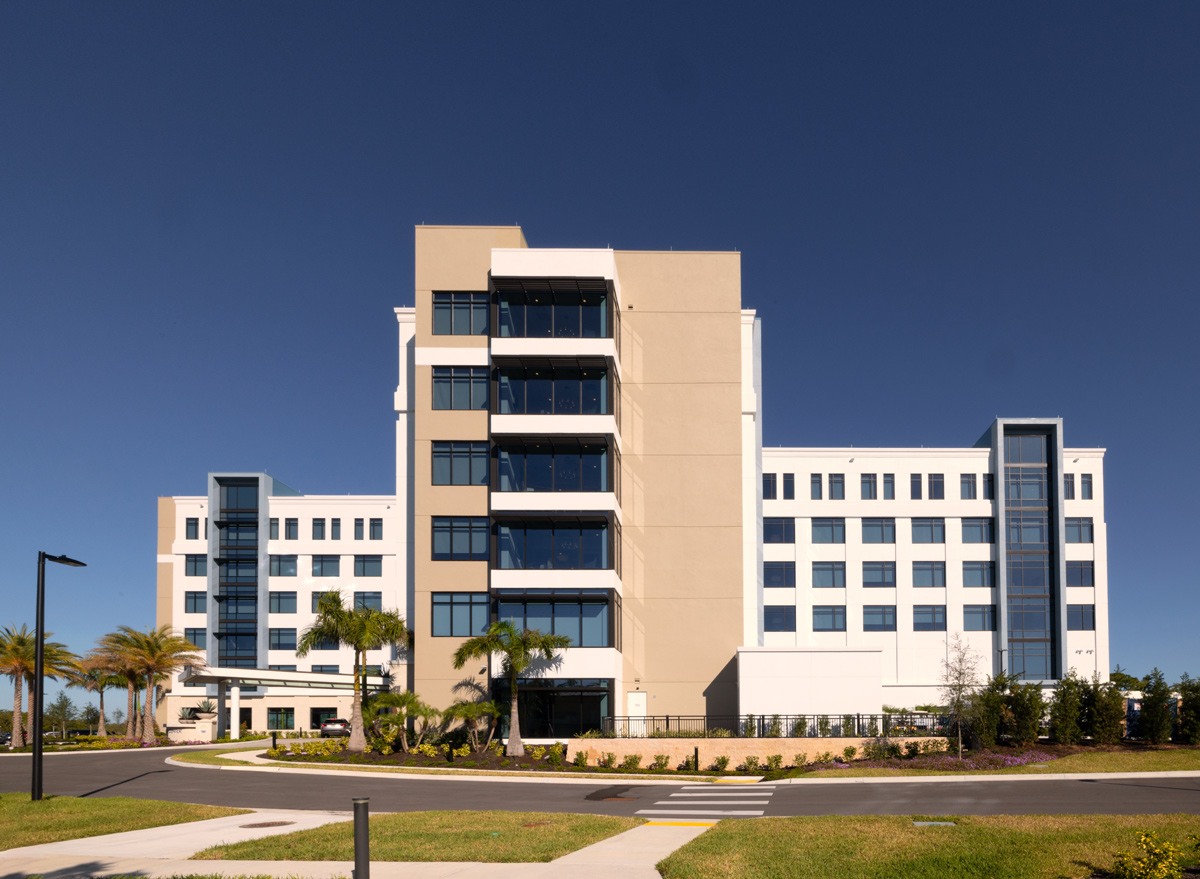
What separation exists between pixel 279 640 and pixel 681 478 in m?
46.4

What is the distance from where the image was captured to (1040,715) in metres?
35.6

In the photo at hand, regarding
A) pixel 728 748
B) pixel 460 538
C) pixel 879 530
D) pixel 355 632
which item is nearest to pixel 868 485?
pixel 879 530

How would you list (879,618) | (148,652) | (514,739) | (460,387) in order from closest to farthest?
(514,739)
(460,387)
(148,652)
(879,618)

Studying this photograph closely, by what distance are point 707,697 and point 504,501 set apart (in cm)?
1248

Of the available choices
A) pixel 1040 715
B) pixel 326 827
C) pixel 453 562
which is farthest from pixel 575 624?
pixel 326 827

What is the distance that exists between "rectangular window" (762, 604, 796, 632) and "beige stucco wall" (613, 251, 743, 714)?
2588cm

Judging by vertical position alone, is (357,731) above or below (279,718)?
above

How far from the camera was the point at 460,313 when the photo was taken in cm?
4297

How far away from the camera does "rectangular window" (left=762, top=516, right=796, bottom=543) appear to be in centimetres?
6856

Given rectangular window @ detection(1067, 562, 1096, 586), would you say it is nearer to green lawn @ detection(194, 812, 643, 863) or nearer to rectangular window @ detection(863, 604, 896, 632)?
rectangular window @ detection(863, 604, 896, 632)

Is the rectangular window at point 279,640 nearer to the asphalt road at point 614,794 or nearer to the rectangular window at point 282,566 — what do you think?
the rectangular window at point 282,566

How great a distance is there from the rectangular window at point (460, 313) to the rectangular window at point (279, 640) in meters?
43.4

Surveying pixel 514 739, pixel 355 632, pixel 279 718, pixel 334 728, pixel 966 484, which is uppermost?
pixel 966 484

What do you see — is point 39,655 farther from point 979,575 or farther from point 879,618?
point 979,575
